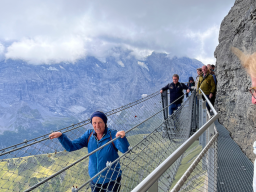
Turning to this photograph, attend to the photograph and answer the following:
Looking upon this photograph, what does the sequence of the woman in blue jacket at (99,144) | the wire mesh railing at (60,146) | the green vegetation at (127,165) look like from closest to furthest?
the green vegetation at (127,165), the woman in blue jacket at (99,144), the wire mesh railing at (60,146)

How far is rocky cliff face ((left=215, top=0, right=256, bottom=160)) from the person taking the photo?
3635mm

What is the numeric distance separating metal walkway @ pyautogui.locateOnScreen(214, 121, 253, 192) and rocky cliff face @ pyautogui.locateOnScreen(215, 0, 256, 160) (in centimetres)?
26

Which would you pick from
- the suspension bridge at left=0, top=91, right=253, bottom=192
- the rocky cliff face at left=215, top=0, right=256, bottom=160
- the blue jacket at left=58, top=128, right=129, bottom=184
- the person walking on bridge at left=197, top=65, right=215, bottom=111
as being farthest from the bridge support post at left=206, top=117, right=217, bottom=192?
the person walking on bridge at left=197, top=65, right=215, bottom=111

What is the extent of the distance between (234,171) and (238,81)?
2.91 meters

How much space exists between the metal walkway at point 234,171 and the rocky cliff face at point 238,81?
258 millimetres

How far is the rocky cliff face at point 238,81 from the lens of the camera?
11.9 ft

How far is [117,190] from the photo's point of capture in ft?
6.80

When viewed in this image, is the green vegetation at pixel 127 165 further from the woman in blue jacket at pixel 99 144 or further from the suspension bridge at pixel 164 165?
the woman in blue jacket at pixel 99 144

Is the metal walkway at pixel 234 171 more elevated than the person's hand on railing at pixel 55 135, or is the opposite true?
the person's hand on railing at pixel 55 135

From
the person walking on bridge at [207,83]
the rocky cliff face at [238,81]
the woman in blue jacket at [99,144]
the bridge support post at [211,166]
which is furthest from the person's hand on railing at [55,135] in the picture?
the person walking on bridge at [207,83]

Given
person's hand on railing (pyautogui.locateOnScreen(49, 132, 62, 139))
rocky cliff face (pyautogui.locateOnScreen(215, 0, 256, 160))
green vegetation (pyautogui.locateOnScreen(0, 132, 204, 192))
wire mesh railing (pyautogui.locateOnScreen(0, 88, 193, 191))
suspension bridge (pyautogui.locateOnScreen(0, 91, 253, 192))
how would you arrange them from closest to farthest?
Result: suspension bridge (pyautogui.locateOnScreen(0, 91, 253, 192)) < green vegetation (pyautogui.locateOnScreen(0, 132, 204, 192)) < wire mesh railing (pyautogui.locateOnScreen(0, 88, 193, 191)) < person's hand on railing (pyautogui.locateOnScreen(49, 132, 62, 139)) < rocky cliff face (pyautogui.locateOnScreen(215, 0, 256, 160))

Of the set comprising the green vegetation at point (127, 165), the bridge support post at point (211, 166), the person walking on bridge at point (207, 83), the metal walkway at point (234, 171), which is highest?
the person walking on bridge at point (207, 83)

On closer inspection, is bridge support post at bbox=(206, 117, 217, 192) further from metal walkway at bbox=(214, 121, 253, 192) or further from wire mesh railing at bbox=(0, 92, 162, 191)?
wire mesh railing at bbox=(0, 92, 162, 191)

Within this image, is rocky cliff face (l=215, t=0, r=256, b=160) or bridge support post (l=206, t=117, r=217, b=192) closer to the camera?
bridge support post (l=206, t=117, r=217, b=192)
